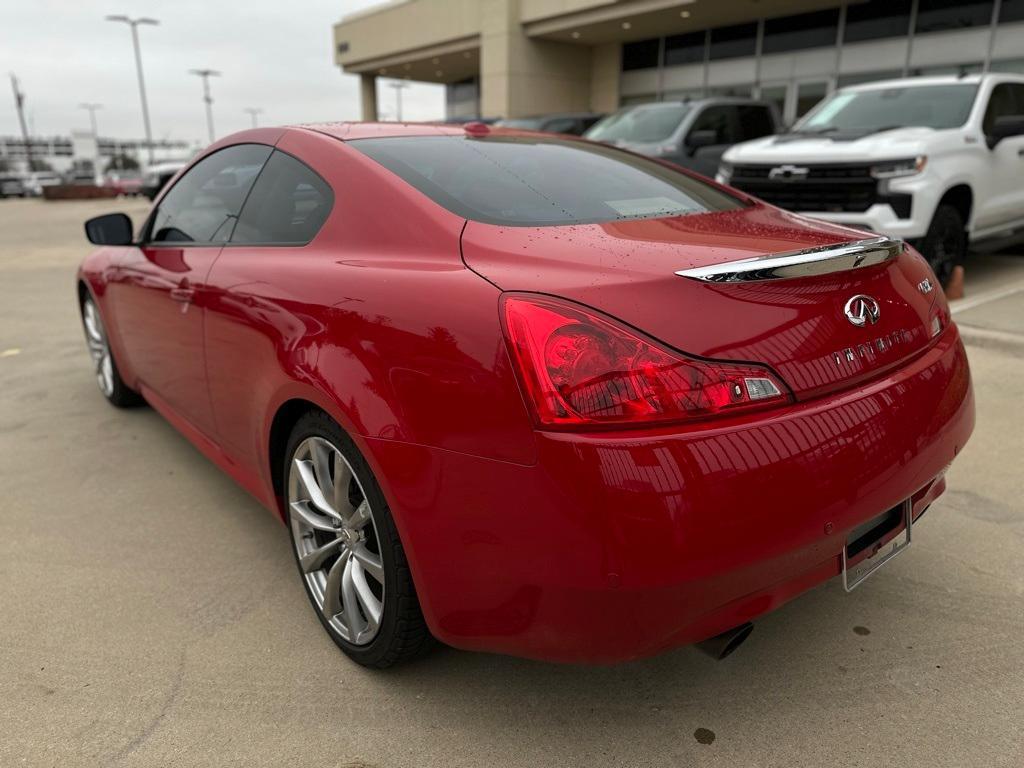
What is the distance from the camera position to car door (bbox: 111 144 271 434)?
2.84 meters

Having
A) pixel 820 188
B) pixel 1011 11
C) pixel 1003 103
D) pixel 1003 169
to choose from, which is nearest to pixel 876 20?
pixel 1011 11

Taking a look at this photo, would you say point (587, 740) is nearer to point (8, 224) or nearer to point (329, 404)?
point (329, 404)

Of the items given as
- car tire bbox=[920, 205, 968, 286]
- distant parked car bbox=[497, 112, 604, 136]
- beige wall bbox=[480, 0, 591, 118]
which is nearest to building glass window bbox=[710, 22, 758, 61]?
beige wall bbox=[480, 0, 591, 118]

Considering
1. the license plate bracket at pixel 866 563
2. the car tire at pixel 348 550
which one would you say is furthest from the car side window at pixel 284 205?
the license plate bracket at pixel 866 563

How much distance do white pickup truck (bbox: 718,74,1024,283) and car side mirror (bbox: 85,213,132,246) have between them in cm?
489

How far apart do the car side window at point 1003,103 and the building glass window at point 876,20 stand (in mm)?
10739

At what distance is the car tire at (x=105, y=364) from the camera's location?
4.27 m

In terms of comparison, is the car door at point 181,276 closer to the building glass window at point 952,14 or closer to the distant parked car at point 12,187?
the building glass window at point 952,14

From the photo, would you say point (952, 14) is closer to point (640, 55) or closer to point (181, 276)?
point (640, 55)

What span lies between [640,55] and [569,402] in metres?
23.7

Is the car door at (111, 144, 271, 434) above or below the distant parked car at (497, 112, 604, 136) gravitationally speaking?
below

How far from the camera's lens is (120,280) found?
364 centimetres

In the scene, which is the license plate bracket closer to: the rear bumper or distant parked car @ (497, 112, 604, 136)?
the rear bumper

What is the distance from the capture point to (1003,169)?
22.0 ft
